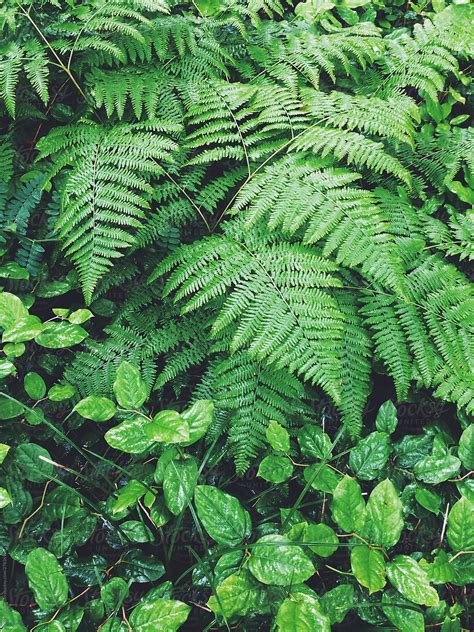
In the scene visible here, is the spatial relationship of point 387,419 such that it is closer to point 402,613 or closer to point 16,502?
point 402,613

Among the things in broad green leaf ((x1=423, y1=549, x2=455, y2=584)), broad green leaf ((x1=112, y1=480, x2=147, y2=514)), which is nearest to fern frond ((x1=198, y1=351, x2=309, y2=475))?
broad green leaf ((x1=112, y1=480, x2=147, y2=514))

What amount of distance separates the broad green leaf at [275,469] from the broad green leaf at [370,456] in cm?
30

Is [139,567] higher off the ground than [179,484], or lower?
lower

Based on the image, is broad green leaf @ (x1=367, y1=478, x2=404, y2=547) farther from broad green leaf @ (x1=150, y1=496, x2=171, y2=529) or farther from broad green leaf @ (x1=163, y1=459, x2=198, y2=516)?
broad green leaf @ (x1=150, y1=496, x2=171, y2=529)

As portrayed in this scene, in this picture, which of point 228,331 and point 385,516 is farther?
point 228,331

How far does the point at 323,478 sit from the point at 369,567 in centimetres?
41

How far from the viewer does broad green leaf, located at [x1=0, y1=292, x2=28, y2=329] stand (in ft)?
6.56

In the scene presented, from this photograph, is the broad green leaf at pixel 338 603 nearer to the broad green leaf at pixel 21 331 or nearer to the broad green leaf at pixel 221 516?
the broad green leaf at pixel 221 516

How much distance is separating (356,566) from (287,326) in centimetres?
94

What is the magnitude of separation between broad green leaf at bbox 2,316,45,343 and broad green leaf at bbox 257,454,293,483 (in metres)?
1.10

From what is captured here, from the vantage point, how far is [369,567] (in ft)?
5.32

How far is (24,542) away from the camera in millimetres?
1934

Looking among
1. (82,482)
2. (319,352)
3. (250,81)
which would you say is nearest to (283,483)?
(319,352)

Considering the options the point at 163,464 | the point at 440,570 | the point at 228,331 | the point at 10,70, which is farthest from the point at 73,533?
the point at 10,70
